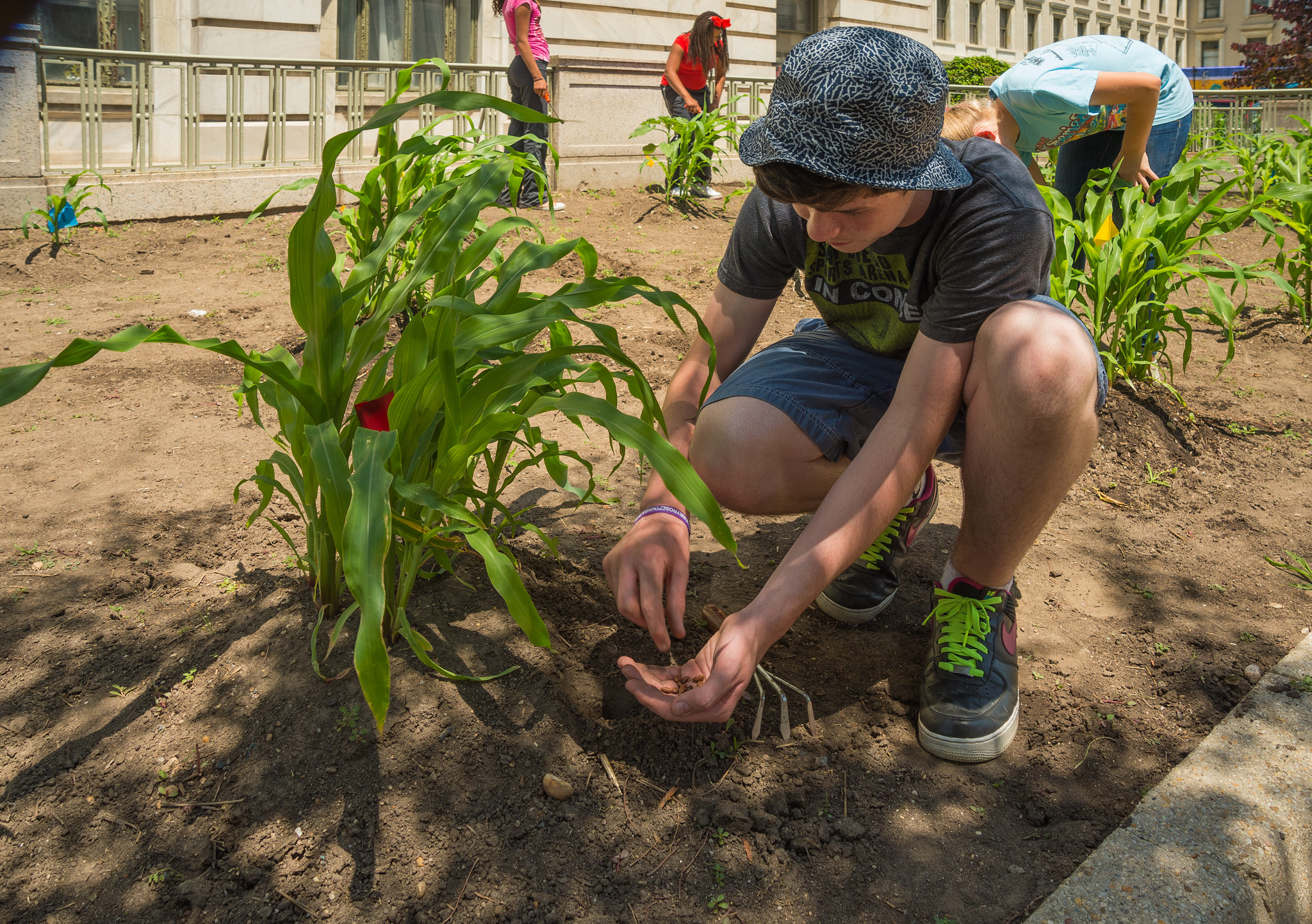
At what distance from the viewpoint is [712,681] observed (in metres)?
1.30

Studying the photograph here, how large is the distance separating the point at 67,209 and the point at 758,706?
5.05 meters

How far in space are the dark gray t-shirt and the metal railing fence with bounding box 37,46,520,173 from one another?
4.98 meters

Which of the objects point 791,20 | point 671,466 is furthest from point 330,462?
point 791,20

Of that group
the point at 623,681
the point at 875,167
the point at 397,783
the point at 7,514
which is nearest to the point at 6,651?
the point at 7,514

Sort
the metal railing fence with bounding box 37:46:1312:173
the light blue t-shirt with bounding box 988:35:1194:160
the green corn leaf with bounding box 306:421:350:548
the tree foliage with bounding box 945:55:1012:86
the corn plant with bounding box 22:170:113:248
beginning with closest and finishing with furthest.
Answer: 1. the green corn leaf with bounding box 306:421:350:548
2. the light blue t-shirt with bounding box 988:35:1194:160
3. the corn plant with bounding box 22:170:113:248
4. the metal railing fence with bounding box 37:46:1312:173
5. the tree foliage with bounding box 945:55:1012:86

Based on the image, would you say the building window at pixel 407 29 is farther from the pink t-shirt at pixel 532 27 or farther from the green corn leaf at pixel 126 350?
the green corn leaf at pixel 126 350

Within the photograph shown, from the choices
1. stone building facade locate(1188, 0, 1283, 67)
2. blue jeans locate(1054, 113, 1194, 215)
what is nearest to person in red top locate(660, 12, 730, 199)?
blue jeans locate(1054, 113, 1194, 215)

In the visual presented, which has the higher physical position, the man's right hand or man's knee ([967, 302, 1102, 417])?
man's knee ([967, 302, 1102, 417])

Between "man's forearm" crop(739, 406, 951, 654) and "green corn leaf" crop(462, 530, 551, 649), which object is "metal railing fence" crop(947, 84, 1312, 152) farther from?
"green corn leaf" crop(462, 530, 551, 649)

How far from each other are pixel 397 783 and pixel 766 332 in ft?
A: 9.76

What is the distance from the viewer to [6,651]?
1.64 m

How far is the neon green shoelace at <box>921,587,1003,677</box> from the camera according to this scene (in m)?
1.68

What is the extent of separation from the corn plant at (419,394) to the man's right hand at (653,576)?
0.15 metres

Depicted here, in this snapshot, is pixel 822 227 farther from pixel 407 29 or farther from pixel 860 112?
pixel 407 29
